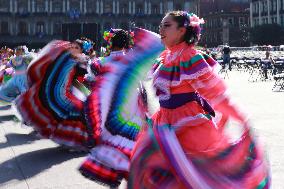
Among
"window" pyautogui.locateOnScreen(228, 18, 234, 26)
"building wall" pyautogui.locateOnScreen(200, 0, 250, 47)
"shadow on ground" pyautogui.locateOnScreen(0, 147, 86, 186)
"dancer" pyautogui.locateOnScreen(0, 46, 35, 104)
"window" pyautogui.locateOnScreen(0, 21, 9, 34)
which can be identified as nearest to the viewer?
"shadow on ground" pyautogui.locateOnScreen(0, 147, 86, 186)

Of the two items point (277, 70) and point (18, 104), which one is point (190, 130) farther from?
point (277, 70)

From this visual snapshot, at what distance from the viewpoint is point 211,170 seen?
326 centimetres

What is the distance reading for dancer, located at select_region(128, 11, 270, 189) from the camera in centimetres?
326

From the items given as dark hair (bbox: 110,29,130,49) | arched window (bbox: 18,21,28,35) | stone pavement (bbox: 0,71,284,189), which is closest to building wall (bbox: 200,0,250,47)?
arched window (bbox: 18,21,28,35)

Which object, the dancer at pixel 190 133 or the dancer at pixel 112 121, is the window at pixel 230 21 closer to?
the dancer at pixel 112 121

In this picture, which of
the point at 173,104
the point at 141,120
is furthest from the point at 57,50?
the point at 173,104

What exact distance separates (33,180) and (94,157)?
140 centimetres

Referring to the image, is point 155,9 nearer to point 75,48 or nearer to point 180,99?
point 75,48

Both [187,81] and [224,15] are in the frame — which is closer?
[187,81]

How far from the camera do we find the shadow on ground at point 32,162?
5.82m

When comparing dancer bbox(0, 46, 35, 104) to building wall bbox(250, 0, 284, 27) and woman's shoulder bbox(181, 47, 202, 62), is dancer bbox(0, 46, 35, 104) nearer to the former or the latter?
woman's shoulder bbox(181, 47, 202, 62)

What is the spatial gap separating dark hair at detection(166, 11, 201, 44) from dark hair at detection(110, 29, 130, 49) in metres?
1.70

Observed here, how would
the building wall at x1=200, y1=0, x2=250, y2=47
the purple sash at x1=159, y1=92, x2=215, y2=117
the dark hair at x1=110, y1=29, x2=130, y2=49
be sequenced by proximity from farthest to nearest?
the building wall at x1=200, y1=0, x2=250, y2=47, the dark hair at x1=110, y1=29, x2=130, y2=49, the purple sash at x1=159, y1=92, x2=215, y2=117

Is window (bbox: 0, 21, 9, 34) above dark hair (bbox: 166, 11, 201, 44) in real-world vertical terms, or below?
above
